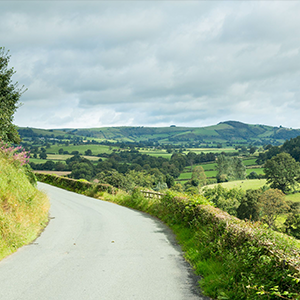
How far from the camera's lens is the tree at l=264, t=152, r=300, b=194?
273ft

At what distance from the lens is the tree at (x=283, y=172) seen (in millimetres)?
83062

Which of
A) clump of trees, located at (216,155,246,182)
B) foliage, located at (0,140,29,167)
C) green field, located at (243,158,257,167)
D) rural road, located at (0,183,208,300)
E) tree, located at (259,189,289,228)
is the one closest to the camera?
rural road, located at (0,183,208,300)

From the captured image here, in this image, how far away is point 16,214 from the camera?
10.4 m

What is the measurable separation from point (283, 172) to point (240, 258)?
84.7 meters

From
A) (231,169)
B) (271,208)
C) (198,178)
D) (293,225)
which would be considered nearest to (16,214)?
(293,225)

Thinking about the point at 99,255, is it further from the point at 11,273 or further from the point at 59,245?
the point at 11,273

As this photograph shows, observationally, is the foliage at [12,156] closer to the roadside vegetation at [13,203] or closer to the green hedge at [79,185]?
the roadside vegetation at [13,203]

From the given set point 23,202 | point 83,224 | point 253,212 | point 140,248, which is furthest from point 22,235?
point 253,212

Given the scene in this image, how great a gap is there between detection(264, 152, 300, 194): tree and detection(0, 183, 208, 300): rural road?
78837 mm

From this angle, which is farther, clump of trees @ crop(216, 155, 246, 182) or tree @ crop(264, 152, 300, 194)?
clump of trees @ crop(216, 155, 246, 182)

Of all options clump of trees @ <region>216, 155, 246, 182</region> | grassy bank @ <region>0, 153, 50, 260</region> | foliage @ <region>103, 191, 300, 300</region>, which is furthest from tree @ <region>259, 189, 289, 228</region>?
clump of trees @ <region>216, 155, 246, 182</region>

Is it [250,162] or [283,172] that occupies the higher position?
[283,172]

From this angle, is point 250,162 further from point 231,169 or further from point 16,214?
point 16,214

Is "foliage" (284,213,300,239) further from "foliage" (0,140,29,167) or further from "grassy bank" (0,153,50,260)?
"grassy bank" (0,153,50,260)
